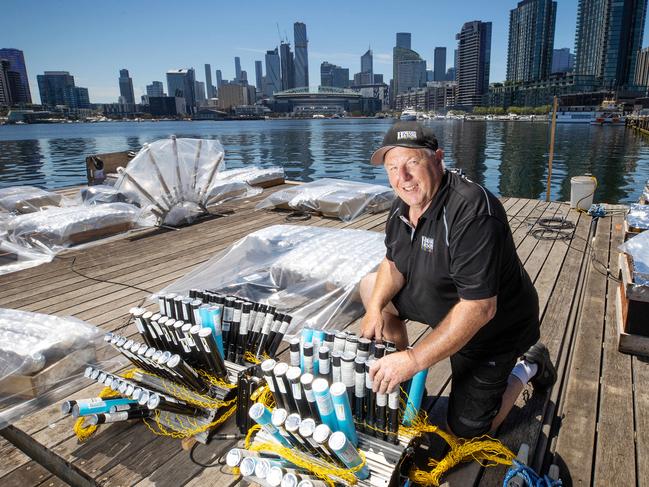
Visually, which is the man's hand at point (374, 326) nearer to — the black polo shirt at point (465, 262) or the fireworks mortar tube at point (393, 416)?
the black polo shirt at point (465, 262)

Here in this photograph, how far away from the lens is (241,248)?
15.9 ft

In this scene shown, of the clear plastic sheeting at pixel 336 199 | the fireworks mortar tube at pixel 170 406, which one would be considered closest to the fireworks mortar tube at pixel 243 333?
the fireworks mortar tube at pixel 170 406

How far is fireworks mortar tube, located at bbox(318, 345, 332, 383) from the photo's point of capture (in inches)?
80.4

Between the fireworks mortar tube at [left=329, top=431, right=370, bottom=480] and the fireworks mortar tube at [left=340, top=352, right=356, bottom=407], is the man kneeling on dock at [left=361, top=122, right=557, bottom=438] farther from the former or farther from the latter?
the fireworks mortar tube at [left=329, top=431, right=370, bottom=480]

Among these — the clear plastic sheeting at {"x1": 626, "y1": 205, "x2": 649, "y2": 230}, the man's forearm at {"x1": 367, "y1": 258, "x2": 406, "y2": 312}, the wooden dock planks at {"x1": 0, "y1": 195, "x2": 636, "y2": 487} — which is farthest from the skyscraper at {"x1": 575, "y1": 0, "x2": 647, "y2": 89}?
the man's forearm at {"x1": 367, "y1": 258, "x2": 406, "y2": 312}

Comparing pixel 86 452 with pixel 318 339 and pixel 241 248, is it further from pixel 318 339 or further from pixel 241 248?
pixel 241 248

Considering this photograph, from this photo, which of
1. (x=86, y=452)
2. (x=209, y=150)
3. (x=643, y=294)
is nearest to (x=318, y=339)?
(x=86, y=452)

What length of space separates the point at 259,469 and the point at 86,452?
1190mm

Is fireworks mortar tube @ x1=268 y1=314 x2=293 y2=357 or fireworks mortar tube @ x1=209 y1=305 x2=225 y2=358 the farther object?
fireworks mortar tube @ x1=268 y1=314 x2=293 y2=357

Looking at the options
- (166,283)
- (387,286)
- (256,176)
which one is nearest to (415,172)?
(387,286)

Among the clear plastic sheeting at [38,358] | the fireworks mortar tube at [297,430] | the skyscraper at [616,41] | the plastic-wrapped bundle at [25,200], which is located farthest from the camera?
the skyscraper at [616,41]

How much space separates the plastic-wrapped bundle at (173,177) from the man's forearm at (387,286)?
575 centimetres

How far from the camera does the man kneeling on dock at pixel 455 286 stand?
6.22 feet

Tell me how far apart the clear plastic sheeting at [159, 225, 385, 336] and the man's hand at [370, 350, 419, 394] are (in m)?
1.76
